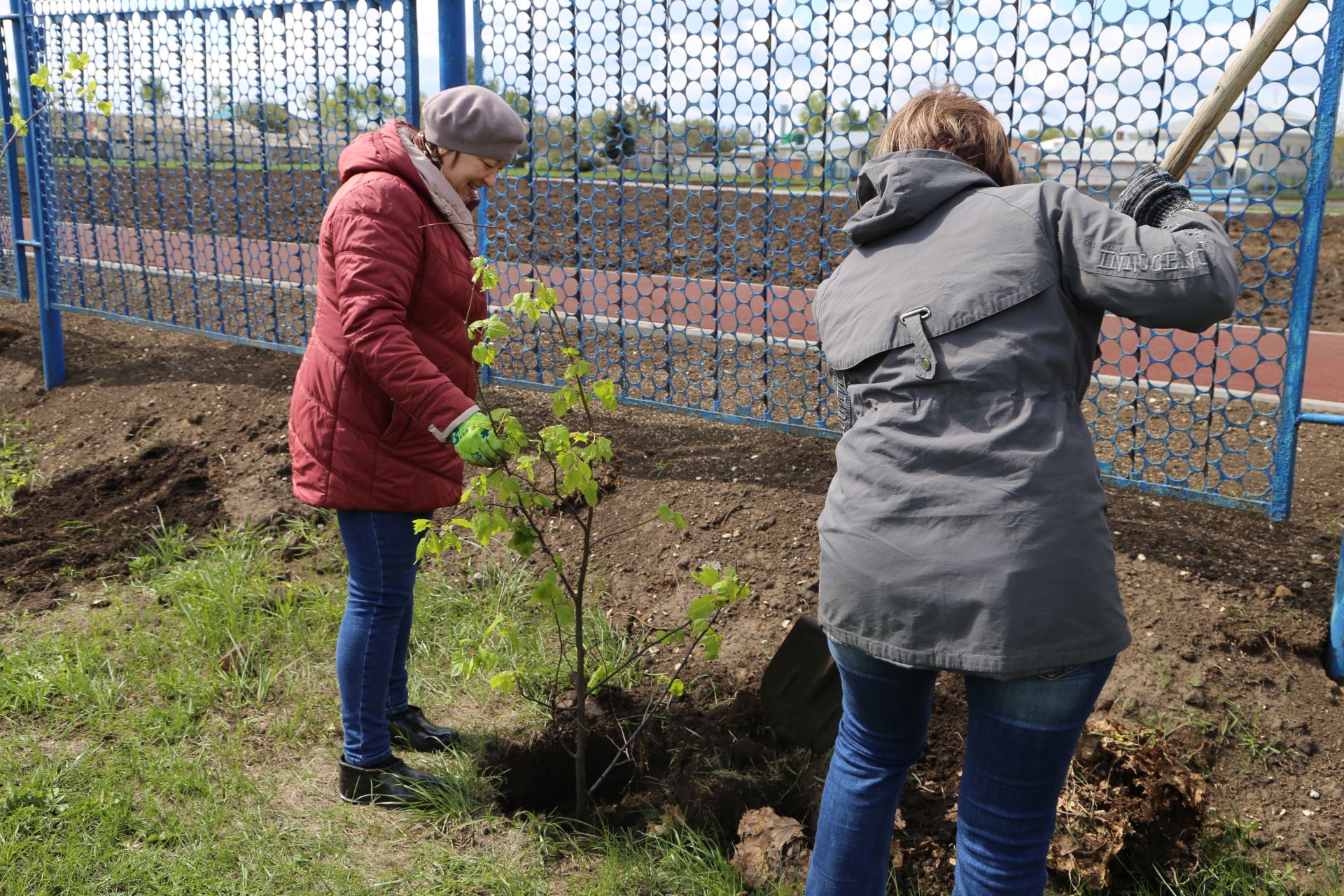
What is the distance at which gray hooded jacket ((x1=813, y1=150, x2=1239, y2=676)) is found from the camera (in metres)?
1.72

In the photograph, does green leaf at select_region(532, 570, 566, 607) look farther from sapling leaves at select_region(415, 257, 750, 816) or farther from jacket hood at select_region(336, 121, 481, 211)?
jacket hood at select_region(336, 121, 481, 211)

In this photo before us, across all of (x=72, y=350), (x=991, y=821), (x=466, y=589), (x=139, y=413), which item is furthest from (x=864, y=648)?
(x=72, y=350)

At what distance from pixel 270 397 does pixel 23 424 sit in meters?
1.68

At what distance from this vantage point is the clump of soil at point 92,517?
14.6ft

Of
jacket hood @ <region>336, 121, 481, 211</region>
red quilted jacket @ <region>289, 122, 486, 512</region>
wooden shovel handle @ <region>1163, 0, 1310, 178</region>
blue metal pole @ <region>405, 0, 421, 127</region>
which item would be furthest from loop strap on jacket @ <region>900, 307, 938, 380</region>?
blue metal pole @ <region>405, 0, 421, 127</region>

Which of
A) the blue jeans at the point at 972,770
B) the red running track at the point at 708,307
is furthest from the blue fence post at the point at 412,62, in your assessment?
the blue jeans at the point at 972,770

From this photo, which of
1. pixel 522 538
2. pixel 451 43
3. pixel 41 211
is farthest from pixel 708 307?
pixel 41 211

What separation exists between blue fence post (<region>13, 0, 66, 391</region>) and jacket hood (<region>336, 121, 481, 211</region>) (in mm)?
4809

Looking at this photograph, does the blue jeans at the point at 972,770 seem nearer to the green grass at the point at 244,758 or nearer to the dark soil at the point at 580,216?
the green grass at the point at 244,758

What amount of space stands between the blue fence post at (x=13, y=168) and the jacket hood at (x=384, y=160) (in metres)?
4.69

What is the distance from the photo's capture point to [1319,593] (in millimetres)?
3127

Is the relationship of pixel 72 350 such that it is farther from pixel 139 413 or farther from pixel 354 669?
pixel 354 669

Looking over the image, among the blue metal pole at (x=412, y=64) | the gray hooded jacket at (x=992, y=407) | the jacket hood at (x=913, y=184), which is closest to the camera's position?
the gray hooded jacket at (x=992, y=407)

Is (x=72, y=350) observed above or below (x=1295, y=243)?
below
